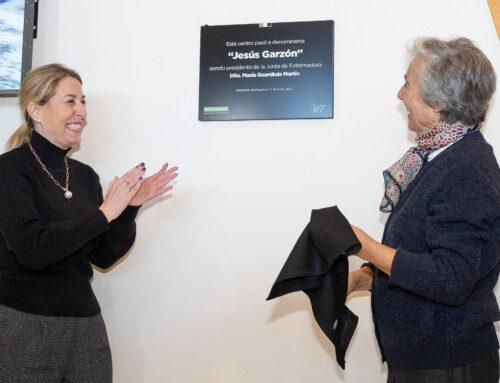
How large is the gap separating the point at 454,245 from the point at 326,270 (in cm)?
37

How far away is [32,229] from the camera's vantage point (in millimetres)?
1820

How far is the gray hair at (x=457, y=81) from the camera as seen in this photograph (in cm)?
153

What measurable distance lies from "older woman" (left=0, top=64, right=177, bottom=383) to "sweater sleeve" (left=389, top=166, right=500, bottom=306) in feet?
3.43

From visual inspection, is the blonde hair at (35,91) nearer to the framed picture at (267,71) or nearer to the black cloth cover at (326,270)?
the framed picture at (267,71)

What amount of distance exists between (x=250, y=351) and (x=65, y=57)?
1584 millimetres

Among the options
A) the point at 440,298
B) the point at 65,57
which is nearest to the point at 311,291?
the point at 440,298

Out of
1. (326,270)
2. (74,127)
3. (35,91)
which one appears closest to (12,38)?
(35,91)

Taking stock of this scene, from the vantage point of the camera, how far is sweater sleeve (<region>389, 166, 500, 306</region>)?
138 centimetres

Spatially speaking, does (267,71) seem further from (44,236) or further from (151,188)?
(44,236)

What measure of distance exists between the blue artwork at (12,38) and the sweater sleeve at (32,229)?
77 centimetres

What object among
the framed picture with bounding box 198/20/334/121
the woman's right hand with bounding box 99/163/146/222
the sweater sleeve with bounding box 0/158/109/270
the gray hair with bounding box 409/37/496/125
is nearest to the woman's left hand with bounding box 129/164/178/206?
the woman's right hand with bounding box 99/163/146/222

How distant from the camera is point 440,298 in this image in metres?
1.40

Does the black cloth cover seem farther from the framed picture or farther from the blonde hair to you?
the blonde hair

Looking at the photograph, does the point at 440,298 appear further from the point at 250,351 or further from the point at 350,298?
the point at 250,351
